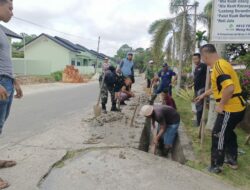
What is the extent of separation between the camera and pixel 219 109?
443 cm

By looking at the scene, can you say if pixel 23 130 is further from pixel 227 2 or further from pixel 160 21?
pixel 160 21

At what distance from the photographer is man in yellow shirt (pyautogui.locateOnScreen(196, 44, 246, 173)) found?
432 centimetres

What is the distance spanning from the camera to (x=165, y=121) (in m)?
6.40

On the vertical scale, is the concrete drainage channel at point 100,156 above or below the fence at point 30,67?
below

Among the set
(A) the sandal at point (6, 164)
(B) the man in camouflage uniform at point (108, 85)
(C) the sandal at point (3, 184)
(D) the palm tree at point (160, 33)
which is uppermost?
(D) the palm tree at point (160, 33)

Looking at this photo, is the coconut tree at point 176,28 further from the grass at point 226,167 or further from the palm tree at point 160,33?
the grass at point 226,167

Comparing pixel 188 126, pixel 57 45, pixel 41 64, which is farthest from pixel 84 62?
pixel 188 126

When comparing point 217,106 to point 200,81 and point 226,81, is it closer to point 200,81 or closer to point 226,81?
point 226,81

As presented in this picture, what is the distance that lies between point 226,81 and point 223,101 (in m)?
0.27

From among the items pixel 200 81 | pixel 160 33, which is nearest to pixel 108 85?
pixel 200 81

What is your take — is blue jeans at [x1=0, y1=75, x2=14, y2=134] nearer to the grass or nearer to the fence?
the grass

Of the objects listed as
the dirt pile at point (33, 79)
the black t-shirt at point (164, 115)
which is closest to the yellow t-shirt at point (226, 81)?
the black t-shirt at point (164, 115)

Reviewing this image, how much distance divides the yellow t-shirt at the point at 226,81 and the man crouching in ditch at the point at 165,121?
1732mm

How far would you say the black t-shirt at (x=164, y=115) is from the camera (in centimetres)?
618
